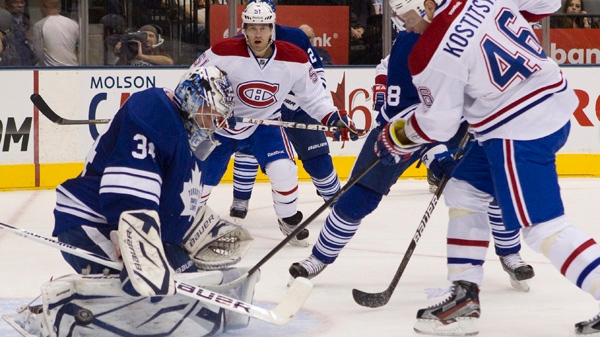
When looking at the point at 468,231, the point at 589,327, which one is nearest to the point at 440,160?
the point at 468,231

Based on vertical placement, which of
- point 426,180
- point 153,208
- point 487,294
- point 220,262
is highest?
point 153,208

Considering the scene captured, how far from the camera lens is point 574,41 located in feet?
24.1

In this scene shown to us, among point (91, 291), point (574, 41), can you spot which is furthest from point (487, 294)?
point (574, 41)

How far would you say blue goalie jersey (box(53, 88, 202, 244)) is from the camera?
2.57 m

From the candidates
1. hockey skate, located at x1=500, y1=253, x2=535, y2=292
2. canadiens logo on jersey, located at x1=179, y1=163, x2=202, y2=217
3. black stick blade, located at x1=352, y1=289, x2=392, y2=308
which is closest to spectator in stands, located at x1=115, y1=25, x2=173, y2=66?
hockey skate, located at x1=500, y1=253, x2=535, y2=292

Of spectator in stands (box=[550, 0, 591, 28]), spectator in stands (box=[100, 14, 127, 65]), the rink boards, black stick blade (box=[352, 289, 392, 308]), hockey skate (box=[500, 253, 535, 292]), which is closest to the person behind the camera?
black stick blade (box=[352, 289, 392, 308])

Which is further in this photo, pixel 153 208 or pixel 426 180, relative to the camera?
pixel 426 180

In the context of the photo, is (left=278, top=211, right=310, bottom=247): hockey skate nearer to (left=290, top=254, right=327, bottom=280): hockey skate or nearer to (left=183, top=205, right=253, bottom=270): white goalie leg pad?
(left=290, top=254, right=327, bottom=280): hockey skate

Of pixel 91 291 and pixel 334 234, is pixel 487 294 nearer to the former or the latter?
pixel 334 234

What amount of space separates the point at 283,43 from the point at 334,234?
3.96ft

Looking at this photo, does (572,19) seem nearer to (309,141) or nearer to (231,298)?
(309,141)

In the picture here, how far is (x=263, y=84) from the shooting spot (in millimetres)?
4430

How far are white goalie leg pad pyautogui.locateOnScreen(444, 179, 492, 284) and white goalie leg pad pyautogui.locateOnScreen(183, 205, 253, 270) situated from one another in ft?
1.92

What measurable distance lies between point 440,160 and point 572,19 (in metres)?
4.32
